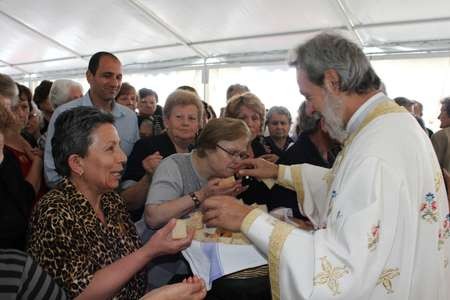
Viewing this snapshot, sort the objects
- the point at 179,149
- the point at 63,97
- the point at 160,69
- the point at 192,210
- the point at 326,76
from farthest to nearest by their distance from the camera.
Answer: the point at 160,69, the point at 63,97, the point at 179,149, the point at 192,210, the point at 326,76

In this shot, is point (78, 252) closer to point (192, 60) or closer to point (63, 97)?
point (63, 97)

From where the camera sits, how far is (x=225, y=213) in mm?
1536

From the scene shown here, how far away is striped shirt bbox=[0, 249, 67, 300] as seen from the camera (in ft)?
3.67

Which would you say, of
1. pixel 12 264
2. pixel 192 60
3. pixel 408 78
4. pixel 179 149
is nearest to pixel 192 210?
pixel 179 149

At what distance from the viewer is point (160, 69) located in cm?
805

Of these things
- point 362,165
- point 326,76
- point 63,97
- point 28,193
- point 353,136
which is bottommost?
point 28,193

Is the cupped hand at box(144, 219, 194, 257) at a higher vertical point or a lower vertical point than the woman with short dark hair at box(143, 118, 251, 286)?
lower

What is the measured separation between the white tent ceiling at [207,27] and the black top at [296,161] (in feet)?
8.62

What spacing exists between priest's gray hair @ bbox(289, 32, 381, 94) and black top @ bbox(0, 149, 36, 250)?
135 centimetres

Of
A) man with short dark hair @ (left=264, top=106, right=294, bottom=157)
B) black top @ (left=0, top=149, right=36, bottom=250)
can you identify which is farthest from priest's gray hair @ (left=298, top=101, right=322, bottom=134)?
black top @ (left=0, top=149, right=36, bottom=250)

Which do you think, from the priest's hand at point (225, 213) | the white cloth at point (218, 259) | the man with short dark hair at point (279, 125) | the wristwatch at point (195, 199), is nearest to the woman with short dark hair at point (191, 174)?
the wristwatch at point (195, 199)

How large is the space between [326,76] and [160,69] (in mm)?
6860

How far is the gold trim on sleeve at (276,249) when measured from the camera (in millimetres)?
1373

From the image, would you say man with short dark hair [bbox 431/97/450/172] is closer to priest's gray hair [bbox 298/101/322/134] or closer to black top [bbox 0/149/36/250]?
priest's gray hair [bbox 298/101/322/134]
